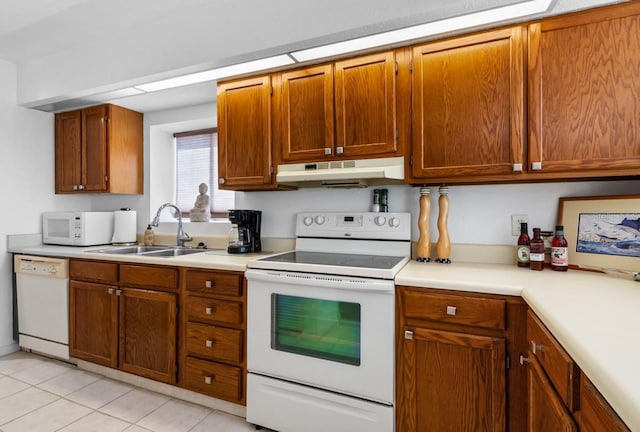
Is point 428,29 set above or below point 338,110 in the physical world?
above

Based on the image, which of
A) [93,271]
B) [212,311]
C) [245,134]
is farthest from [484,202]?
[93,271]

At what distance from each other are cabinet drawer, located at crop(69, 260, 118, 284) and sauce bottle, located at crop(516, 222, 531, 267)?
256 centimetres

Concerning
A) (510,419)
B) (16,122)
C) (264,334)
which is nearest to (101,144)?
(16,122)

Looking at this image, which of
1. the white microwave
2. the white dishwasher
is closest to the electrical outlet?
the white dishwasher

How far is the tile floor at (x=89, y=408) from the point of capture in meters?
1.84

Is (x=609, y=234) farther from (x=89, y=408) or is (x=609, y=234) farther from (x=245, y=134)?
(x=89, y=408)

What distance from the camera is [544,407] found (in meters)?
1.09

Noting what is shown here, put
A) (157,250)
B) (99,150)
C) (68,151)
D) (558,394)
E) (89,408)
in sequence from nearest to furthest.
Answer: (558,394) < (89,408) < (157,250) < (99,150) < (68,151)

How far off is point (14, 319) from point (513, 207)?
3.96 meters

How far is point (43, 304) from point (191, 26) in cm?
241

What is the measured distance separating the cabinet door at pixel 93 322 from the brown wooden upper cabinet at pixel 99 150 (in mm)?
951

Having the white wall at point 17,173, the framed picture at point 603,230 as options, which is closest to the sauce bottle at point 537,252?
the framed picture at point 603,230

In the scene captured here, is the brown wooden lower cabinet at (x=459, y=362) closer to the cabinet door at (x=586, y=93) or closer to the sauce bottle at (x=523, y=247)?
the sauce bottle at (x=523, y=247)

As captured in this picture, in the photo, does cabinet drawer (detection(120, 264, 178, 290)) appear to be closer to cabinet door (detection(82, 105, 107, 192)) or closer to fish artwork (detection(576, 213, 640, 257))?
cabinet door (detection(82, 105, 107, 192))
